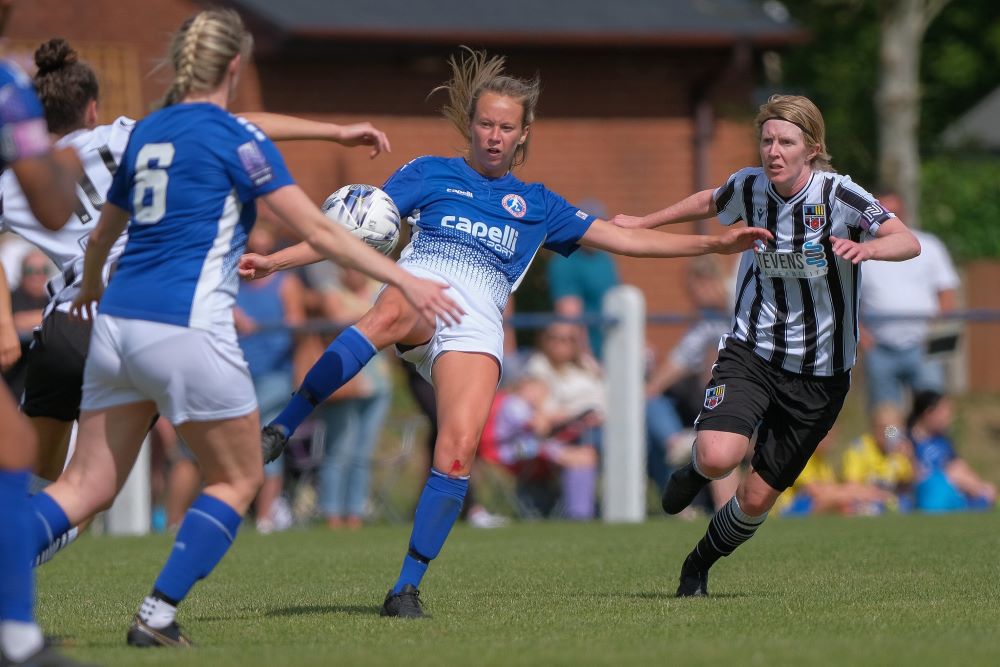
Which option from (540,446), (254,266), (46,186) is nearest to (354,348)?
(254,266)

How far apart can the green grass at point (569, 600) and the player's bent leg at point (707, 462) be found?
19.1 inches

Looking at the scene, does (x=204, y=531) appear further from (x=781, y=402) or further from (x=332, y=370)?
(x=781, y=402)

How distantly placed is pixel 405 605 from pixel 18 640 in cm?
206

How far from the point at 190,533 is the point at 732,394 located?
8.82 feet

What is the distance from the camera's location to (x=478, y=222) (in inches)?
263

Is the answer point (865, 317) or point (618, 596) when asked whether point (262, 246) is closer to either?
point (865, 317)

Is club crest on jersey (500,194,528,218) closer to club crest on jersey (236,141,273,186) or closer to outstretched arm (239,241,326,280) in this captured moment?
outstretched arm (239,241,326,280)

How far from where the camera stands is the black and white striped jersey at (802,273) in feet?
22.5

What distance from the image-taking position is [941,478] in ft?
42.5

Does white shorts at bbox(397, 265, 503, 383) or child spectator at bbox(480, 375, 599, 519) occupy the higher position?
white shorts at bbox(397, 265, 503, 383)

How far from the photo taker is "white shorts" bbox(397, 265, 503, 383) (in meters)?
6.55

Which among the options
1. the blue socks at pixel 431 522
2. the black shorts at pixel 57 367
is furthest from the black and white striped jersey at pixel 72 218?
the blue socks at pixel 431 522

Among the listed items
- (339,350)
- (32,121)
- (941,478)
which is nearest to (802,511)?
(941,478)

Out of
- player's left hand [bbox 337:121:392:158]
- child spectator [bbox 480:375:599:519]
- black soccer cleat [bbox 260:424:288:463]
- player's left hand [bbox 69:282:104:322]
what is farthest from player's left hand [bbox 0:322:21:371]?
child spectator [bbox 480:375:599:519]
